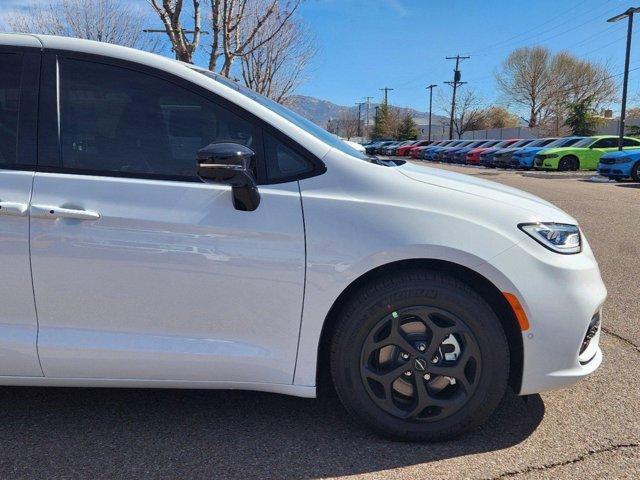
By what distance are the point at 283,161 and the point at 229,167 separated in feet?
1.07

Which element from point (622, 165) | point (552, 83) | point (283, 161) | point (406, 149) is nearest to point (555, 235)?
point (283, 161)

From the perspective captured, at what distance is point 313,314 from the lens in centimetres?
245

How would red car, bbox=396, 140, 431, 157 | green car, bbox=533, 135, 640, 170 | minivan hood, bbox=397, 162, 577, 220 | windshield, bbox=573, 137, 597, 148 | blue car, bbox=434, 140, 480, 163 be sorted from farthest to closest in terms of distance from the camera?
1. red car, bbox=396, 140, 431, 157
2. blue car, bbox=434, 140, 480, 163
3. windshield, bbox=573, 137, 597, 148
4. green car, bbox=533, 135, 640, 170
5. minivan hood, bbox=397, 162, 577, 220

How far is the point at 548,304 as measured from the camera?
246cm

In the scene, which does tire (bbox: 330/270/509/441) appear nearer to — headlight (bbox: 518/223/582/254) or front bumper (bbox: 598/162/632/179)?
headlight (bbox: 518/223/582/254)

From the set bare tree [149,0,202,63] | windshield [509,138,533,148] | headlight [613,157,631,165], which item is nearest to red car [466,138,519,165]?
windshield [509,138,533,148]

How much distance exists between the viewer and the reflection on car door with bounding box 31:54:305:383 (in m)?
2.39

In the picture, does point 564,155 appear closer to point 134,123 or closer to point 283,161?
point 283,161

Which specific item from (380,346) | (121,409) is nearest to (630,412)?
(380,346)

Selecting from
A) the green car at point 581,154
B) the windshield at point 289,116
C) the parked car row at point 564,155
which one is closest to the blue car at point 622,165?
the parked car row at point 564,155

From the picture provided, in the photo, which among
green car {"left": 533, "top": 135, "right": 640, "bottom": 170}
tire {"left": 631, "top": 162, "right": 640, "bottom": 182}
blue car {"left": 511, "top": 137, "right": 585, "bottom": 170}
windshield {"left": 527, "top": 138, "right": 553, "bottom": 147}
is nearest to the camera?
tire {"left": 631, "top": 162, "right": 640, "bottom": 182}

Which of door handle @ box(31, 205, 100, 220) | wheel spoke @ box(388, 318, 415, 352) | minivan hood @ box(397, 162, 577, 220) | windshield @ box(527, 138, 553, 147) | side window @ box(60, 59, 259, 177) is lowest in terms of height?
wheel spoke @ box(388, 318, 415, 352)

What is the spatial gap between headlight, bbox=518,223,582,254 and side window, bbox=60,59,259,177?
4.37 feet

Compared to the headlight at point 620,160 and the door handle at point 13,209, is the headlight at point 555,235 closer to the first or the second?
the door handle at point 13,209
